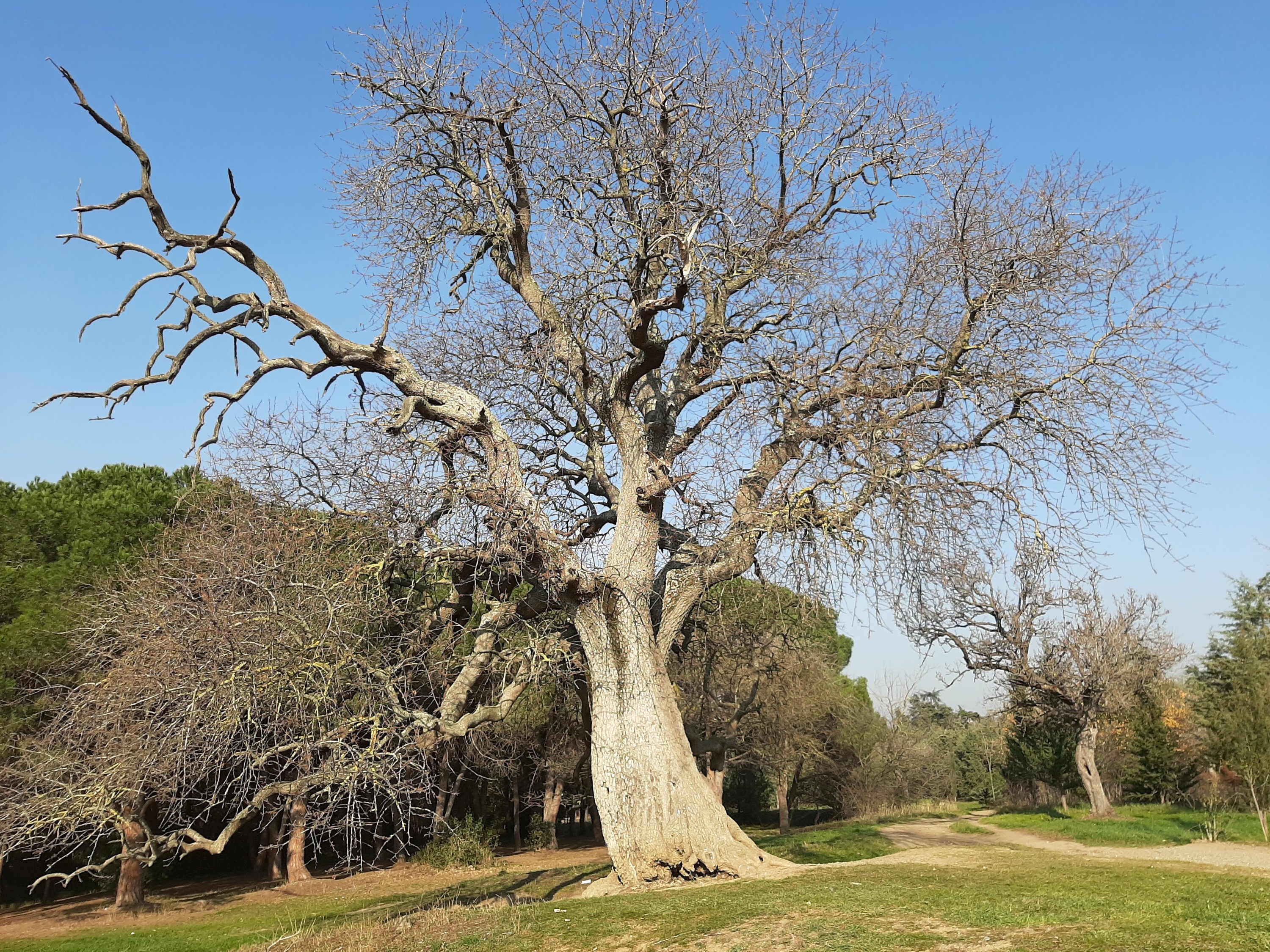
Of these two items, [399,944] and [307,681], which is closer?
[399,944]

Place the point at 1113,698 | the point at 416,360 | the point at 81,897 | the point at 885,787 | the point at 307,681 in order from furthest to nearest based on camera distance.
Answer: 1. the point at 885,787
2. the point at 1113,698
3. the point at 81,897
4. the point at 416,360
5. the point at 307,681

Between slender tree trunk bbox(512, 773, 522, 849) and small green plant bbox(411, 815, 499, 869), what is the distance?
2720mm

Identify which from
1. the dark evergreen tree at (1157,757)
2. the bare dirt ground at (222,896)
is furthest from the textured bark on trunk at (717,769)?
the dark evergreen tree at (1157,757)

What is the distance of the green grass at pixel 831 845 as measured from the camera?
55.1 ft

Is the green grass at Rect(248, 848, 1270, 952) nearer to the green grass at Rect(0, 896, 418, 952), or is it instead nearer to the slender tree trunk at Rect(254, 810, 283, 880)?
the green grass at Rect(0, 896, 418, 952)

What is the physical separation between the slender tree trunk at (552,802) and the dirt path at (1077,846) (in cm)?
985

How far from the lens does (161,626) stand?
968 centimetres

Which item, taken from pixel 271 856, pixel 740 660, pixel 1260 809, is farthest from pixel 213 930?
pixel 1260 809

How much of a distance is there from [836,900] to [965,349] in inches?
271

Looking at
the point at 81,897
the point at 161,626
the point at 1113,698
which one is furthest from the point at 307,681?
the point at 1113,698

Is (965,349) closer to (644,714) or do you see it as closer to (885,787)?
(644,714)

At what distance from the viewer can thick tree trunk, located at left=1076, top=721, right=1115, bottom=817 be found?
25.8 meters

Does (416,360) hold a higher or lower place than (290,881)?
higher

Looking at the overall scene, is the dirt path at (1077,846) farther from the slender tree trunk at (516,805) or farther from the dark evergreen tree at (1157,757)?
the slender tree trunk at (516,805)
